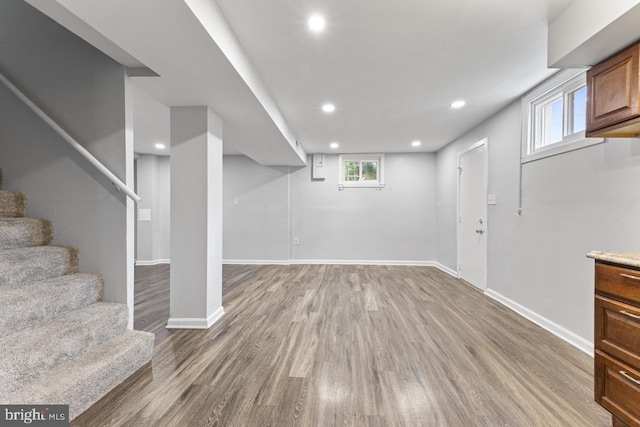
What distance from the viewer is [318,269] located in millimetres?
5793

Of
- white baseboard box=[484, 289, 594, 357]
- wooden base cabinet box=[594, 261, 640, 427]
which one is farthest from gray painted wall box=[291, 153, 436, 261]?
wooden base cabinet box=[594, 261, 640, 427]

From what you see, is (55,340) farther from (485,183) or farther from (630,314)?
(485,183)

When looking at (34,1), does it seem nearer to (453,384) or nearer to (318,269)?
(453,384)

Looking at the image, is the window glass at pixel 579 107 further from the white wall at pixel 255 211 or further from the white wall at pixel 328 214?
the white wall at pixel 255 211

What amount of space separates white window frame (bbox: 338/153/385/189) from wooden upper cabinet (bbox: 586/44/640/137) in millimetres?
4363

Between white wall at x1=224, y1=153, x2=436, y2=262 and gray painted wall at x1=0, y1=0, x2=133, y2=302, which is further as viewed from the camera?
white wall at x1=224, y1=153, x2=436, y2=262

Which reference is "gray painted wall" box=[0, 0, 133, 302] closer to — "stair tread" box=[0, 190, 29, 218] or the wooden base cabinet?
"stair tread" box=[0, 190, 29, 218]

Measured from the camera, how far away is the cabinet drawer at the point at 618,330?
4.51 ft

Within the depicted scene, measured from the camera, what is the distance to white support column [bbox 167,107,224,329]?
282cm

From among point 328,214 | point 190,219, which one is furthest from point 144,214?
point 190,219

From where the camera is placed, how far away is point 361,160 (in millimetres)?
6355

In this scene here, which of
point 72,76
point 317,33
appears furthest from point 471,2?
point 72,76

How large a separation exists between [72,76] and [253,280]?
352cm

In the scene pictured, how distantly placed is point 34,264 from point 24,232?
1.01 feet
